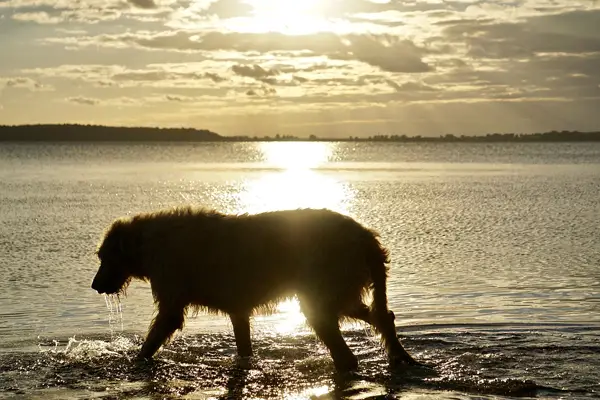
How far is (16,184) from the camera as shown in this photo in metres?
52.3

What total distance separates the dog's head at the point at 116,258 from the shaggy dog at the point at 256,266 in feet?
0.05

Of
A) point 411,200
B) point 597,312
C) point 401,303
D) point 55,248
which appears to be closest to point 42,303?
point 401,303

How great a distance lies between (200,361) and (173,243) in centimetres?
150

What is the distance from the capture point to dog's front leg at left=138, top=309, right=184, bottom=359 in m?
11.1

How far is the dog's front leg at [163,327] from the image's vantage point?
11.1m

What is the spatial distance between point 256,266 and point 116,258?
7.25 ft

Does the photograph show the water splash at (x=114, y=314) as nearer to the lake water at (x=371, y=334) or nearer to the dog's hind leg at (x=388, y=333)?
the lake water at (x=371, y=334)

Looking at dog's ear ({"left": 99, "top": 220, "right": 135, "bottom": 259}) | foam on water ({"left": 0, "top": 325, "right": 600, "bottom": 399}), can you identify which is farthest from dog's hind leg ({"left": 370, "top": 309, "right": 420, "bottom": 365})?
dog's ear ({"left": 99, "top": 220, "right": 135, "bottom": 259})

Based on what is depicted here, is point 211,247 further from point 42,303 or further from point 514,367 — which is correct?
point 42,303

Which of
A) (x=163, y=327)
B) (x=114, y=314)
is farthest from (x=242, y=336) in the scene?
(x=114, y=314)

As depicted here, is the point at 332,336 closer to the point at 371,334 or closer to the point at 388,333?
the point at 388,333

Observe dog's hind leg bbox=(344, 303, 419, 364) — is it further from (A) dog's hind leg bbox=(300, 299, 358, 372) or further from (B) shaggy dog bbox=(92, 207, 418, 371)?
(A) dog's hind leg bbox=(300, 299, 358, 372)

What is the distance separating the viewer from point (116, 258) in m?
11.8

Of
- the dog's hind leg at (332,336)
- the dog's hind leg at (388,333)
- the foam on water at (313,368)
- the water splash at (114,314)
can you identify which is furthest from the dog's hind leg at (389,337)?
the water splash at (114,314)
